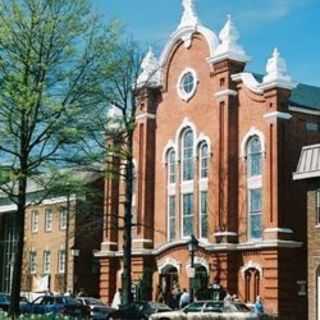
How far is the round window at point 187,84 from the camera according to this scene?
5294cm

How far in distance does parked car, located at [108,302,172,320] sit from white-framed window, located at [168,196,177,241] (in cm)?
1346

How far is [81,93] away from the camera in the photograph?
26.5 metres

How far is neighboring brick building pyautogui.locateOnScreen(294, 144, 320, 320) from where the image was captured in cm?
4041

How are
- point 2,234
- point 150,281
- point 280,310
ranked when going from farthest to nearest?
point 2,234, point 150,281, point 280,310

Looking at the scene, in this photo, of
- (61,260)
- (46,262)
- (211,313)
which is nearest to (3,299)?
(61,260)

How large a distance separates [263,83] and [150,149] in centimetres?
1095

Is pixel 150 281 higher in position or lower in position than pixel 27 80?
lower

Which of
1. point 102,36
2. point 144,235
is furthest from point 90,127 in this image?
point 144,235

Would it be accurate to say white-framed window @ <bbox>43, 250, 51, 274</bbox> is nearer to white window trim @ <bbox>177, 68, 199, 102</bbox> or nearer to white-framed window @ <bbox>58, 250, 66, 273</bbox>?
white-framed window @ <bbox>58, 250, 66, 273</bbox>

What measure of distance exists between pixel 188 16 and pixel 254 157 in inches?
433

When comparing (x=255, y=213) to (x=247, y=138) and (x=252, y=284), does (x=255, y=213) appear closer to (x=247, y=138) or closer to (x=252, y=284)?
(x=252, y=284)

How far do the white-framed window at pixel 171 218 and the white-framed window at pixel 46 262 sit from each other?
13898 mm

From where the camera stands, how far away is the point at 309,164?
41.7 metres

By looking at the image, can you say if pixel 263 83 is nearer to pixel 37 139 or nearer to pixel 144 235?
pixel 144 235
